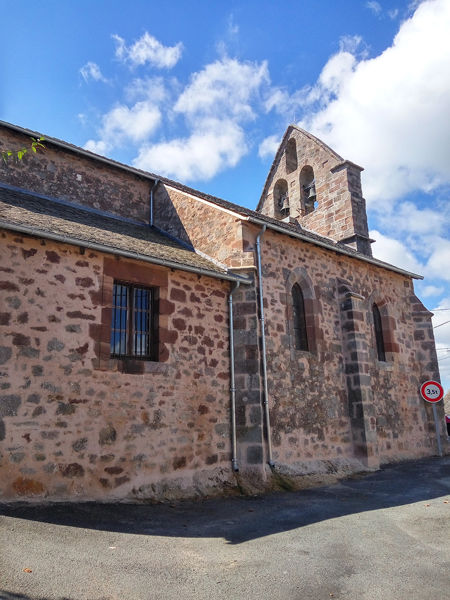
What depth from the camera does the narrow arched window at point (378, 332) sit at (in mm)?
13906

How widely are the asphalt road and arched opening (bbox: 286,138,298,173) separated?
1319 centimetres

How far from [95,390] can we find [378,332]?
939 cm

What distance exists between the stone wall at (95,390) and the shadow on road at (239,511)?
47cm

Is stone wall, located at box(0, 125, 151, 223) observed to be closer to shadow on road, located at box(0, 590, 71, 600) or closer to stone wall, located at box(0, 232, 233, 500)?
stone wall, located at box(0, 232, 233, 500)

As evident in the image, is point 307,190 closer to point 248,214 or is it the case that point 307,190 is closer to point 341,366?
point 248,214

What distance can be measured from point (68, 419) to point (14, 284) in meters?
2.12

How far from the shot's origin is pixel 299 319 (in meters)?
11.4

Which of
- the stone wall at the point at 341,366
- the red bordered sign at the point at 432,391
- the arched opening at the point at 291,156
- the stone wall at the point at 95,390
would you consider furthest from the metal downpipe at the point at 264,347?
the arched opening at the point at 291,156

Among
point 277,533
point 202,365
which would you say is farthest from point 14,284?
point 277,533

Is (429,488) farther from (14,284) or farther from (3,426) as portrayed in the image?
(14,284)

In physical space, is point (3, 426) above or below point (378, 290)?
below

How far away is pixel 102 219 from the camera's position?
11031mm

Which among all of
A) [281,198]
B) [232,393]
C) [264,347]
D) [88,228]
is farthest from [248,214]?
[281,198]

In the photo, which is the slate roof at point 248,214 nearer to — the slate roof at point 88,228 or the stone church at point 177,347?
the stone church at point 177,347
